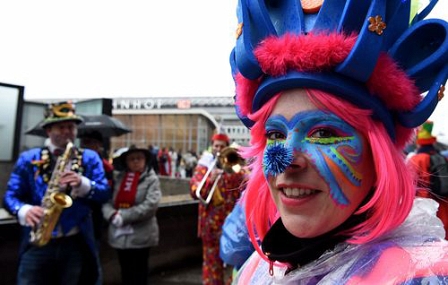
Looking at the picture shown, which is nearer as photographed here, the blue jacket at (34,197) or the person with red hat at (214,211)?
the blue jacket at (34,197)

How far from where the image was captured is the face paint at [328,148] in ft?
4.07

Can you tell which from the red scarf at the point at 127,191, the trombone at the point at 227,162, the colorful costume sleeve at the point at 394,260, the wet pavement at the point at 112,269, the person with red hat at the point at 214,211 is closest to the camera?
the colorful costume sleeve at the point at 394,260

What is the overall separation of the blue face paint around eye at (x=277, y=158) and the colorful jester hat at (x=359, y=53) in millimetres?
200

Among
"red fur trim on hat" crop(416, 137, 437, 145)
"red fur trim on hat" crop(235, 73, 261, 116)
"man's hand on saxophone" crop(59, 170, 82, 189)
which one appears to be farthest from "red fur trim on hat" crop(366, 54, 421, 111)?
"red fur trim on hat" crop(416, 137, 437, 145)

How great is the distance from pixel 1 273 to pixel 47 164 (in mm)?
1595

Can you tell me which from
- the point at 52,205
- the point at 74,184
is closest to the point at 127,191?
the point at 74,184

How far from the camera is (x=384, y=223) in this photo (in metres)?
1.18

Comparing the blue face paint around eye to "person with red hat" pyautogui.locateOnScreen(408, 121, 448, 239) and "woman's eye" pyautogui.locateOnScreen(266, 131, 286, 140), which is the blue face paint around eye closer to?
"woman's eye" pyautogui.locateOnScreen(266, 131, 286, 140)

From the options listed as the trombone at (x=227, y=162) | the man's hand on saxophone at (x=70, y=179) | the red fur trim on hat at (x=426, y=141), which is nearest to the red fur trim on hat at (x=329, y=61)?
the man's hand on saxophone at (x=70, y=179)

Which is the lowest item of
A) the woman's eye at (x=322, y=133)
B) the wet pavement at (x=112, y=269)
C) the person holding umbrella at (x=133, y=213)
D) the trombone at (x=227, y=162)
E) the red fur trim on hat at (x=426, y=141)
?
the wet pavement at (x=112, y=269)

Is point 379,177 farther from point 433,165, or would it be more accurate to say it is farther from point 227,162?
point 433,165

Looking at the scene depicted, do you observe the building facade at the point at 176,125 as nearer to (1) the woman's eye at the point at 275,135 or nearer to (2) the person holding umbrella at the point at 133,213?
(2) the person holding umbrella at the point at 133,213

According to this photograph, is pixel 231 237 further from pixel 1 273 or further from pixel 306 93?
pixel 1 273

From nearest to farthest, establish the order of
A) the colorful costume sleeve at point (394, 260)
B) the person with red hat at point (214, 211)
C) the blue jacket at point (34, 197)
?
the colorful costume sleeve at point (394, 260), the blue jacket at point (34, 197), the person with red hat at point (214, 211)
